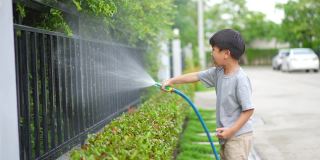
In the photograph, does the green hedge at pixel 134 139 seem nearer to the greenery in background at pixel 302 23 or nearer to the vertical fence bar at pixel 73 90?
the vertical fence bar at pixel 73 90

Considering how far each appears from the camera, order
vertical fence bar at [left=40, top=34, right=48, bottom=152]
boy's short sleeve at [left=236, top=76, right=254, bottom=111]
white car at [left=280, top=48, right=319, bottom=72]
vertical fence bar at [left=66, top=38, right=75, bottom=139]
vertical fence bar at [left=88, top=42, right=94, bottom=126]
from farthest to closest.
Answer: white car at [left=280, top=48, right=319, bottom=72] → vertical fence bar at [left=88, top=42, right=94, bottom=126] → vertical fence bar at [left=66, top=38, right=75, bottom=139] → vertical fence bar at [left=40, top=34, right=48, bottom=152] → boy's short sleeve at [left=236, top=76, right=254, bottom=111]

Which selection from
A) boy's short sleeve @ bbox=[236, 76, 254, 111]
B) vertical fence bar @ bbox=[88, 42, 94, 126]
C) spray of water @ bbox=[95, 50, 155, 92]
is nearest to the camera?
boy's short sleeve @ bbox=[236, 76, 254, 111]

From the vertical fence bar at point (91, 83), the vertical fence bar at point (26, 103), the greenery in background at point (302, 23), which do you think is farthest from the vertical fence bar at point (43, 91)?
the greenery in background at point (302, 23)

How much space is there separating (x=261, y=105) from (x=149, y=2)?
6.12 m

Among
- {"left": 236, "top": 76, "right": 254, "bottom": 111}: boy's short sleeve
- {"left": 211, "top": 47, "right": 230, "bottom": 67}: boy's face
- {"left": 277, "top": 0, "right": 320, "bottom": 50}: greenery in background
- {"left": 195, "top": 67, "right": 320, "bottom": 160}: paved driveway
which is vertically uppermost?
{"left": 277, "top": 0, "right": 320, "bottom": 50}: greenery in background

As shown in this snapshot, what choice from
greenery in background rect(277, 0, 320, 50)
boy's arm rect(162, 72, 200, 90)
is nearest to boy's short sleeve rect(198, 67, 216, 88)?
boy's arm rect(162, 72, 200, 90)

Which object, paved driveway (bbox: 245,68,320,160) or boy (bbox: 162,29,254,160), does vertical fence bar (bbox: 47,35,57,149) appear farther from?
paved driveway (bbox: 245,68,320,160)

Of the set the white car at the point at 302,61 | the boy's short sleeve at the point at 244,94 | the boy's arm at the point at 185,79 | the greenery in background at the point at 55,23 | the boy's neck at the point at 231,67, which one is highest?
the greenery in background at the point at 55,23

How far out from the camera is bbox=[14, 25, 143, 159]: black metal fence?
4.06 m

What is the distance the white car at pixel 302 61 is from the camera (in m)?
29.6

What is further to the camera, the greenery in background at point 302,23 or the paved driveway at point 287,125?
the greenery in background at point 302,23

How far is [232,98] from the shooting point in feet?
12.8

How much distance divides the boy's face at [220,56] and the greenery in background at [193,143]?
9.10ft

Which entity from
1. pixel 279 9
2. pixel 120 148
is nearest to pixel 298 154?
pixel 120 148
